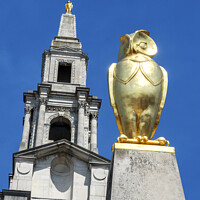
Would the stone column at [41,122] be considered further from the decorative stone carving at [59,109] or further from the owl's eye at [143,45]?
the owl's eye at [143,45]

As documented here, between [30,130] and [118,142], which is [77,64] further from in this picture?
[118,142]

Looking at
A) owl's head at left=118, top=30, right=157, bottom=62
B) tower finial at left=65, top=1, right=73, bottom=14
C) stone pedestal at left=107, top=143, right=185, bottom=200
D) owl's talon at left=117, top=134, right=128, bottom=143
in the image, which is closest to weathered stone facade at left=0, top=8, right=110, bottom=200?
tower finial at left=65, top=1, right=73, bottom=14

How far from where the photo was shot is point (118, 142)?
819 cm

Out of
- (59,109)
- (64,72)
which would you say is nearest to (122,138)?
(59,109)

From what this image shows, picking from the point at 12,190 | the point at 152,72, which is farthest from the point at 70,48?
the point at 152,72

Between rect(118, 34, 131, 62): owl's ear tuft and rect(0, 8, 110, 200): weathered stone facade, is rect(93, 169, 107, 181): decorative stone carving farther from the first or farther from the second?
rect(118, 34, 131, 62): owl's ear tuft

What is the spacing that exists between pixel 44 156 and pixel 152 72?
69.3ft

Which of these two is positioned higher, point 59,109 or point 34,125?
point 59,109

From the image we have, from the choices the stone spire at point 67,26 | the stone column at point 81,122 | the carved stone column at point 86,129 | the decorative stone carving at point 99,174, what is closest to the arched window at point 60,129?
the stone column at point 81,122

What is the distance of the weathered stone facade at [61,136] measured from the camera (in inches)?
1097

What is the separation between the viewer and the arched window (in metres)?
35.2

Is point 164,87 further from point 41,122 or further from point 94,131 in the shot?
point 94,131

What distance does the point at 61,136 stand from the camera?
117 ft

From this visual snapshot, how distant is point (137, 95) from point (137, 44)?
1225 millimetres
